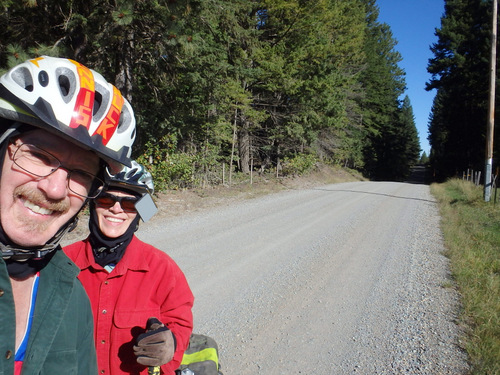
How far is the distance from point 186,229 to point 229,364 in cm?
497

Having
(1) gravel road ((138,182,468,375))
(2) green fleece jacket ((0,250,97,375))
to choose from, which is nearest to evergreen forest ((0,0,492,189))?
(1) gravel road ((138,182,468,375))

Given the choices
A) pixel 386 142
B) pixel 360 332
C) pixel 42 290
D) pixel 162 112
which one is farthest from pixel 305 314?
pixel 386 142

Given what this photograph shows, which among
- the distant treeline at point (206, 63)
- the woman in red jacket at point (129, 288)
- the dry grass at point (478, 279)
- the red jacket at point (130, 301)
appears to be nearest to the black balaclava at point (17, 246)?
the woman in red jacket at point (129, 288)

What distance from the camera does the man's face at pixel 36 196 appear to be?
104cm

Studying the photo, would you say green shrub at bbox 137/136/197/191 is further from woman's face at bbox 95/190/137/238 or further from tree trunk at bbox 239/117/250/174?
tree trunk at bbox 239/117/250/174

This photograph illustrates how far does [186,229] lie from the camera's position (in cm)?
780

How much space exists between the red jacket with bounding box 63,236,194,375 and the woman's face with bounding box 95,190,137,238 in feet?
0.44

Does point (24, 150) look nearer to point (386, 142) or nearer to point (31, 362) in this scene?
point (31, 362)

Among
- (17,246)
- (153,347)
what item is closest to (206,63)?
(153,347)

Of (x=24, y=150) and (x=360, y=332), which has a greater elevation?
(x=24, y=150)

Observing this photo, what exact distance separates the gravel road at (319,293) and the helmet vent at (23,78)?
2798mm

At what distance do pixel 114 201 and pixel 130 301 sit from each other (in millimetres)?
657

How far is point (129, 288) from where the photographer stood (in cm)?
189

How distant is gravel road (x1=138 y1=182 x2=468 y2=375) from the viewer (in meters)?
3.15
